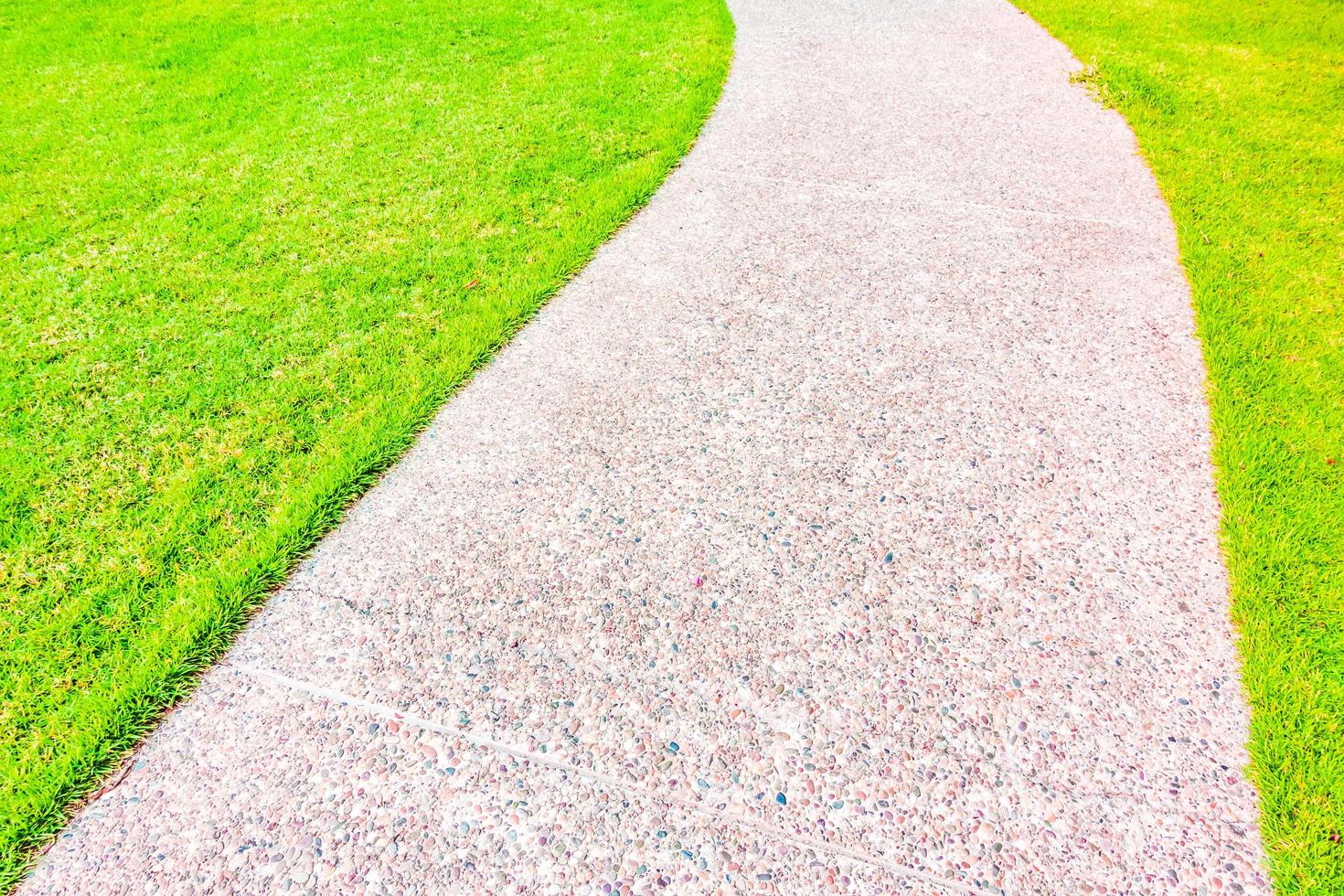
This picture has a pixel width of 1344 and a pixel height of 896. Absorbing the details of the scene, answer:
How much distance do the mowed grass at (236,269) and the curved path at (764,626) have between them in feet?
0.92

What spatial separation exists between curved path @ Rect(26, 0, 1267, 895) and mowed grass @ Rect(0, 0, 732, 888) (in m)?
0.28

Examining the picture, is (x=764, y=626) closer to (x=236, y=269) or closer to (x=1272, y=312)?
(x=1272, y=312)

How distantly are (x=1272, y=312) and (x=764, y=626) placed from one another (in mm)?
3843

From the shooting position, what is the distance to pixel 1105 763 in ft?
8.52

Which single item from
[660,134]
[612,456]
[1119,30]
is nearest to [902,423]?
[612,456]

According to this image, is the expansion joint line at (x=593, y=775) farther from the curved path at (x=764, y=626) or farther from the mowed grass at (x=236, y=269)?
the mowed grass at (x=236, y=269)

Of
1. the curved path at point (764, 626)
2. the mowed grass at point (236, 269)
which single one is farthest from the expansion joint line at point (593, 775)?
the mowed grass at point (236, 269)

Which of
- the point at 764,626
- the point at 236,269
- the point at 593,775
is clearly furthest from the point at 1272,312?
the point at 236,269

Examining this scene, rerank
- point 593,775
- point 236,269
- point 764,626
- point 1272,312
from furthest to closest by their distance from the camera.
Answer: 1. point 236,269
2. point 1272,312
3. point 764,626
4. point 593,775

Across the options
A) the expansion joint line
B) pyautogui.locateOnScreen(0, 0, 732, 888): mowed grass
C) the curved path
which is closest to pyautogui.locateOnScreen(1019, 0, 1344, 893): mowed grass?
the curved path

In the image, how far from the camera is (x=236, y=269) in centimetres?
507

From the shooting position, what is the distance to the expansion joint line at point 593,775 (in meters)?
2.34

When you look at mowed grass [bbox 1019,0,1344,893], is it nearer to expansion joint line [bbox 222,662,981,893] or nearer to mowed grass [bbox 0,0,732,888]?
expansion joint line [bbox 222,662,981,893]

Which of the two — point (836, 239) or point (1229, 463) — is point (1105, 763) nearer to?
point (1229, 463)
